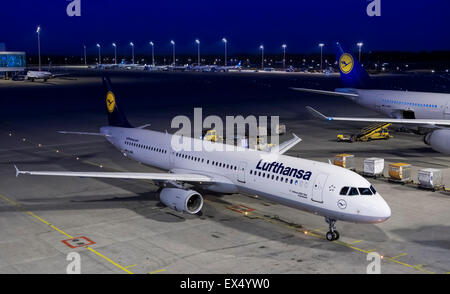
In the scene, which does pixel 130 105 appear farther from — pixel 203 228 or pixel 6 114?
pixel 203 228

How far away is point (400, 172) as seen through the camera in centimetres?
3006

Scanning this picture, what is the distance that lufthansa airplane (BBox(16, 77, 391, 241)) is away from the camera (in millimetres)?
19578

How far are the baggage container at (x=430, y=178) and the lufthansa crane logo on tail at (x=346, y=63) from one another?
27.9 m

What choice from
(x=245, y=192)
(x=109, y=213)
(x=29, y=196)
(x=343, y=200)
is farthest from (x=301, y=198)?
(x=29, y=196)

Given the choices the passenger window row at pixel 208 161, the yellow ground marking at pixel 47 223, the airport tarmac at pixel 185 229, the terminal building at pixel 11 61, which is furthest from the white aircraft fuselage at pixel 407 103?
the terminal building at pixel 11 61

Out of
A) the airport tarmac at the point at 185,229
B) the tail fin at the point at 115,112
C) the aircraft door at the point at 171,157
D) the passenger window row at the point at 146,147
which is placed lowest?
the airport tarmac at the point at 185,229

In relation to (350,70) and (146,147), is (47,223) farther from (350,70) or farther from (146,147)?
(350,70)

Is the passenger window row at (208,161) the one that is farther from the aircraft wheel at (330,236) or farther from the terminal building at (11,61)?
the terminal building at (11,61)

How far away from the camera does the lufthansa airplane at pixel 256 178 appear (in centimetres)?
1958

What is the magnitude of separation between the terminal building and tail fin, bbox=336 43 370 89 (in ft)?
407

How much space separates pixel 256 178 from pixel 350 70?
119 ft

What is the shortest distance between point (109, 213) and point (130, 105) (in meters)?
54.5

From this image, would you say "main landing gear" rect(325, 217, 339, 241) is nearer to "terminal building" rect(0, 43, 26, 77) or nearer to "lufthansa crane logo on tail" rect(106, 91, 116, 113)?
"lufthansa crane logo on tail" rect(106, 91, 116, 113)

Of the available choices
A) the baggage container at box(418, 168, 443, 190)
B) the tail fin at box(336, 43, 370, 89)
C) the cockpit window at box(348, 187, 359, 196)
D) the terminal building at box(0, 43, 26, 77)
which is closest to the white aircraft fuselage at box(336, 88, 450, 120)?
the tail fin at box(336, 43, 370, 89)
